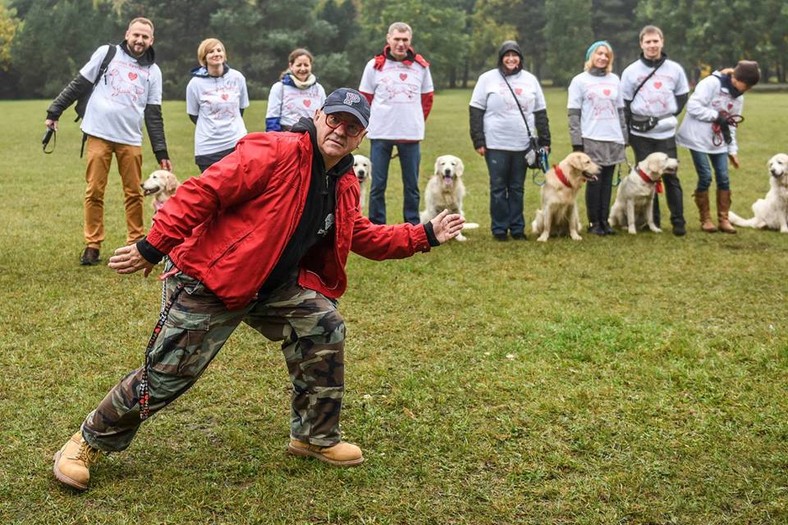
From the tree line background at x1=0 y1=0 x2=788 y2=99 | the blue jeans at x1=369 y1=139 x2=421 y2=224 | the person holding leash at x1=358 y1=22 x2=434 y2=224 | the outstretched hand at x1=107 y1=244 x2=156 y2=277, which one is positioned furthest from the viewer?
the tree line background at x1=0 y1=0 x2=788 y2=99

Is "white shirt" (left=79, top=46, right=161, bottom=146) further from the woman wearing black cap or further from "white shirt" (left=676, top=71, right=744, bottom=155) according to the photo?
"white shirt" (left=676, top=71, right=744, bottom=155)

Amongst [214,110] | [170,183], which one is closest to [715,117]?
[214,110]

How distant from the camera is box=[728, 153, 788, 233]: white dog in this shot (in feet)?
31.5

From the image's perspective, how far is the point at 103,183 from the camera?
7.34 meters

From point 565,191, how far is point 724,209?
2059mm

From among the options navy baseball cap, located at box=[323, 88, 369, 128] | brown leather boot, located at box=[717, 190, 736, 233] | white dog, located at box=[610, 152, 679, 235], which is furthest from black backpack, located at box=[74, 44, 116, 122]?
brown leather boot, located at box=[717, 190, 736, 233]

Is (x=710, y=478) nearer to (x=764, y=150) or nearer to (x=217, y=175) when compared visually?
(x=217, y=175)

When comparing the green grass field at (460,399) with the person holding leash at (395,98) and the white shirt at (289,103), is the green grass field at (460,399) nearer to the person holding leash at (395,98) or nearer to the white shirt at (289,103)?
the person holding leash at (395,98)

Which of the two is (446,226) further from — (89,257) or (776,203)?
(776,203)

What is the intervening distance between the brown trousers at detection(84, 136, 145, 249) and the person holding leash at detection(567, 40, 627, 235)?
462 cm

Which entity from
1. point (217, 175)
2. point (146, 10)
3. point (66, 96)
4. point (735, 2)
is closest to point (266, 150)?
point (217, 175)

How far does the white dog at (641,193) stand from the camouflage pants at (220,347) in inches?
252

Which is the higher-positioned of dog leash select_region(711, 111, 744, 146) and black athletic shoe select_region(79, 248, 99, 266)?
dog leash select_region(711, 111, 744, 146)

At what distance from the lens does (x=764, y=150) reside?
1847cm
